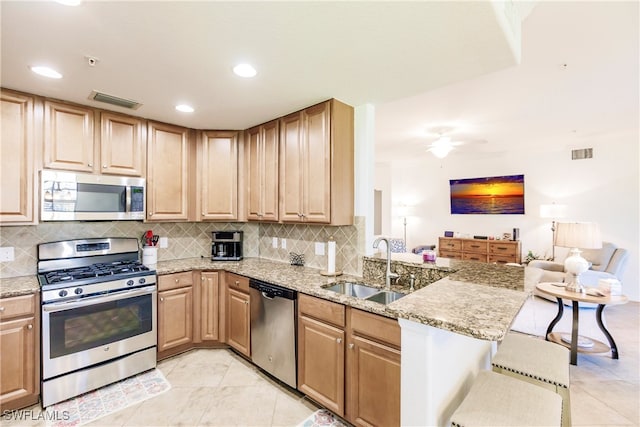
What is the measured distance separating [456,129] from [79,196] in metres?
4.83

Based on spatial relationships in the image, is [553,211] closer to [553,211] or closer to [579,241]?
[553,211]

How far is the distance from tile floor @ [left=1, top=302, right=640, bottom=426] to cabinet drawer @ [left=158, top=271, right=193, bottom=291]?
70 cm

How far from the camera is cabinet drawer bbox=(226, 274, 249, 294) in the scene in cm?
274

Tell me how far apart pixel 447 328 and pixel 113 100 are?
2.89 meters

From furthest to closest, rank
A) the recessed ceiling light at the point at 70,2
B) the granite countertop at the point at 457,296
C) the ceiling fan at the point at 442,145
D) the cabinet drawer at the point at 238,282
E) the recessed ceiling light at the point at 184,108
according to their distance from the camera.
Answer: the ceiling fan at the point at 442,145 → the cabinet drawer at the point at 238,282 → the recessed ceiling light at the point at 184,108 → the recessed ceiling light at the point at 70,2 → the granite countertop at the point at 457,296

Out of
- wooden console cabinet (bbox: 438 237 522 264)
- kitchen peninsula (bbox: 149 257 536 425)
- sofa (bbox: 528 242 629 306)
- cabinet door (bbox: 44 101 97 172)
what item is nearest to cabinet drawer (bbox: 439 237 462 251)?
wooden console cabinet (bbox: 438 237 522 264)

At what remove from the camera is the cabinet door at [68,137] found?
2.41m

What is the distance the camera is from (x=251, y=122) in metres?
3.09

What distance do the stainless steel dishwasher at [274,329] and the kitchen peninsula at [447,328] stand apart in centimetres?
40

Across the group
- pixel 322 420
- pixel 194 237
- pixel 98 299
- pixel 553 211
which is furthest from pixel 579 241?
pixel 98 299

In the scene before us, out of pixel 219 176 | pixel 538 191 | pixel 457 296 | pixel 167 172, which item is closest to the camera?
pixel 457 296

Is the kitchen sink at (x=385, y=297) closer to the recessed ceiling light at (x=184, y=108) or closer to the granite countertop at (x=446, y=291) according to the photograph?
the granite countertop at (x=446, y=291)

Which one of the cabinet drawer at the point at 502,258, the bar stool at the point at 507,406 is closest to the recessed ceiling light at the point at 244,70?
the bar stool at the point at 507,406

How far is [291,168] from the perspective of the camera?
9.15ft
